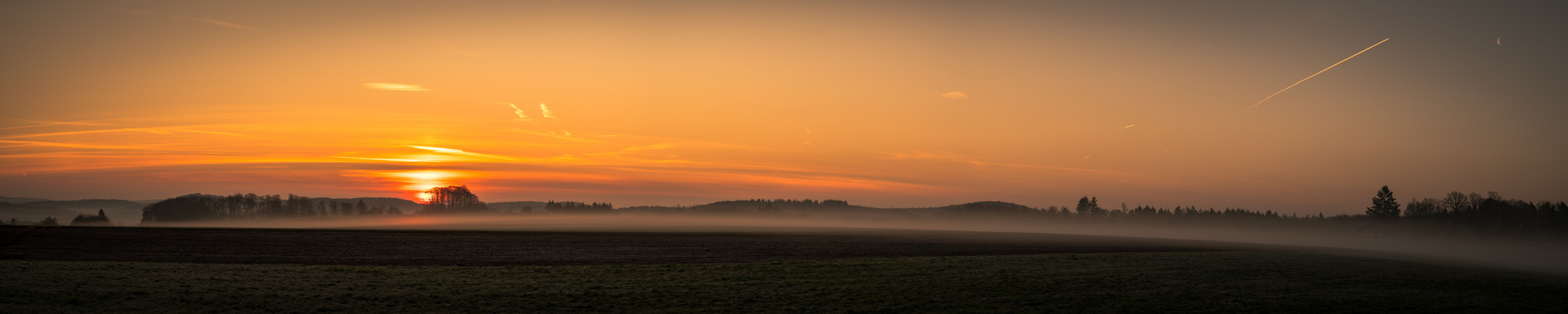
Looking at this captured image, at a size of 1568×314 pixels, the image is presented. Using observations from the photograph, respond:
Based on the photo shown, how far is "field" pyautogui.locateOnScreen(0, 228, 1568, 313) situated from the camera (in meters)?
22.9

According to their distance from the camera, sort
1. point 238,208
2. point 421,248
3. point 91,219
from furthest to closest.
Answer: point 238,208 < point 91,219 < point 421,248

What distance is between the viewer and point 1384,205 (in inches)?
5285

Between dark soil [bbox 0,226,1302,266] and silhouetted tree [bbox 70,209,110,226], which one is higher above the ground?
dark soil [bbox 0,226,1302,266]

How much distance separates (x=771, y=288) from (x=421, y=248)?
3387 cm

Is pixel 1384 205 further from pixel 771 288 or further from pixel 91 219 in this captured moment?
pixel 91 219

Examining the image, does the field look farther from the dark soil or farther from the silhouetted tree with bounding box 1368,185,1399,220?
the silhouetted tree with bounding box 1368,185,1399,220

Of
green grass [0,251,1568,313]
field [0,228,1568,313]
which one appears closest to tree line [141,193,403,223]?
field [0,228,1568,313]

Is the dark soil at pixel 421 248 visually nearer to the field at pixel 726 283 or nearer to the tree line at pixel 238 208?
the field at pixel 726 283

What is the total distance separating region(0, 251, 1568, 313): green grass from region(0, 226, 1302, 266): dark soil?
21.7ft

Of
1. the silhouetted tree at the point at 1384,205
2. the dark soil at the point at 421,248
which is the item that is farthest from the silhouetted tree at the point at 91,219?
the silhouetted tree at the point at 1384,205

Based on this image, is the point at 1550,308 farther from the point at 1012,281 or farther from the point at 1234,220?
the point at 1234,220

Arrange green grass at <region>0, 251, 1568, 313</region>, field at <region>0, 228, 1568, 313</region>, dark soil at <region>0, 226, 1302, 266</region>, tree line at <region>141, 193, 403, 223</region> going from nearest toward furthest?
green grass at <region>0, 251, 1568, 313</region> < field at <region>0, 228, 1568, 313</region> < dark soil at <region>0, 226, 1302, 266</region> < tree line at <region>141, 193, 403, 223</region>

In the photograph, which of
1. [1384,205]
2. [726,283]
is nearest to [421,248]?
[726,283]

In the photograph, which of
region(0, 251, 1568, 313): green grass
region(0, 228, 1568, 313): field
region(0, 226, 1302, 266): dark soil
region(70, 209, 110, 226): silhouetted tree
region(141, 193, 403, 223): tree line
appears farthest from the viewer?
region(141, 193, 403, 223): tree line
